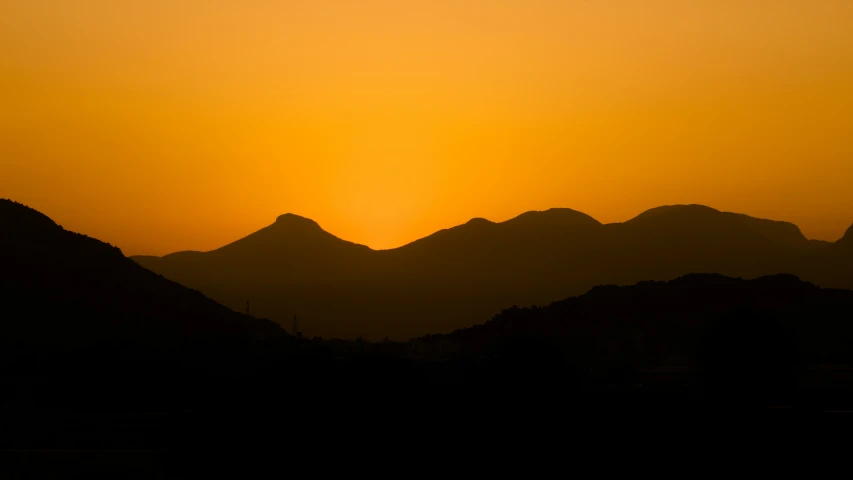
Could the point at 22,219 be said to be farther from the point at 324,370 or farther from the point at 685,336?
the point at 324,370

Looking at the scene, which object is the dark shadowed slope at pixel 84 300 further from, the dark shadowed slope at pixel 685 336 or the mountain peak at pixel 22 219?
the dark shadowed slope at pixel 685 336

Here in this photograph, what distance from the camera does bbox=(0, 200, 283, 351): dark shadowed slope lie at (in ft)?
290

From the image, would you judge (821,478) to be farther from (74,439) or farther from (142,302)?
(142,302)

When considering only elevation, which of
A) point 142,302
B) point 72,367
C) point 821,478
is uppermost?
point 142,302

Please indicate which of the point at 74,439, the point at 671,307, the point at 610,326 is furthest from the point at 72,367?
the point at 671,307

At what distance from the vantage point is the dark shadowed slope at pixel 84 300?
290 feet

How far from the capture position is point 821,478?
54.5ft

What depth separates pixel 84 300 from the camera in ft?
333

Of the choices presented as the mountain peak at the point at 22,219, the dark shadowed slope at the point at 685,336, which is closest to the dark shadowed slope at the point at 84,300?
the mountain peak at the point at 22,219

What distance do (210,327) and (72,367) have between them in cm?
4547

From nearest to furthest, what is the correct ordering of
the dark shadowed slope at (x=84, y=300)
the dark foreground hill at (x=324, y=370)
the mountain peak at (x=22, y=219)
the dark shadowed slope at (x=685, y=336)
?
the dark foreground hill at (x=324, y=370), the dark shadowed slope at (x=685, y=336), the dark shadowed slope at (x=84, y=300), the mountain peak at (x=22, y=219)

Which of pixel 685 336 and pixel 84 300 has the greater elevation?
pixel 84 300

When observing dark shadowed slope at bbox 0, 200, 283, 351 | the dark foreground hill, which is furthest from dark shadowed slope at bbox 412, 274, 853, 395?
dark shadowed slope at bbox 0, 200, 283, 351

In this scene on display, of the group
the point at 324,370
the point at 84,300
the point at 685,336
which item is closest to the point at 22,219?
the point at 84,300
